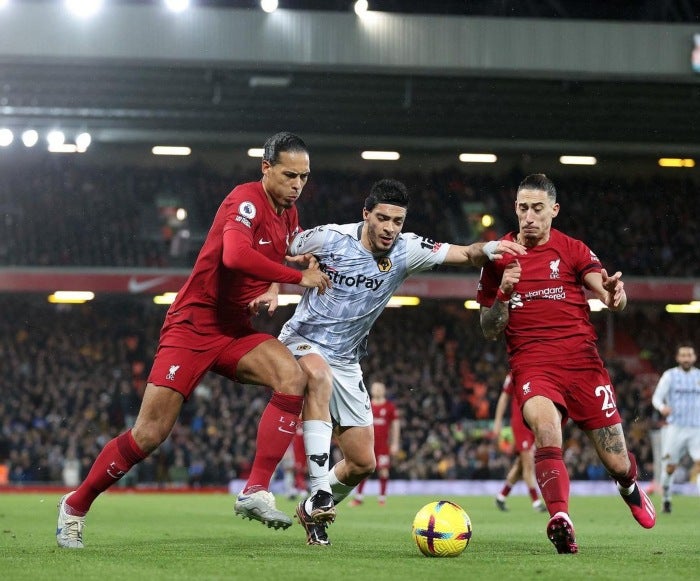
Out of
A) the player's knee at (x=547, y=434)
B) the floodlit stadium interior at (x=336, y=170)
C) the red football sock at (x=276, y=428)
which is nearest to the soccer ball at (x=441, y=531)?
the player's knee at (x=547, y=434)

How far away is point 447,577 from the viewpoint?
5.31 metres

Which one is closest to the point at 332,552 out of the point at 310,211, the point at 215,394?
the point at 215,394

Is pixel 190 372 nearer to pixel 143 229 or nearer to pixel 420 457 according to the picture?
pixel 420 457

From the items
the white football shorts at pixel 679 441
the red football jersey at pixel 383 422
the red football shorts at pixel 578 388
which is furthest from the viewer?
the red football jersey at pixel 383 422

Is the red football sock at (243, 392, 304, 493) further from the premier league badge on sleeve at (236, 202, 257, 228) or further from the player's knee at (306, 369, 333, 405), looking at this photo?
the premier league badge on sleeve at (236, 202, 257, 228)

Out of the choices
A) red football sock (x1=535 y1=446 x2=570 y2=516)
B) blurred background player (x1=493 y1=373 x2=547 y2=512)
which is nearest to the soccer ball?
red football sock (x1=535 y1=446 x2=570 y2=516)

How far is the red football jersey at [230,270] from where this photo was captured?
703cm

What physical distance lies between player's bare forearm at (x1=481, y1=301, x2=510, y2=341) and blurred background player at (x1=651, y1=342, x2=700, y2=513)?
8.52 metres

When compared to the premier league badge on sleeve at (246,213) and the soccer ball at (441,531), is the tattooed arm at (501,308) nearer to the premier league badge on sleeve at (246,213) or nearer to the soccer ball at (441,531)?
the soccer ball at (441,531)

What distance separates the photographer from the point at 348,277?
7.43 meters

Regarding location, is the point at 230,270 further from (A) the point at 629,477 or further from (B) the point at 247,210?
(A) the point at 629,477

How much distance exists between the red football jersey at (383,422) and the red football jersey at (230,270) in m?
12.5

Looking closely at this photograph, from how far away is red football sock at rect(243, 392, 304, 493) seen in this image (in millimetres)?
6914

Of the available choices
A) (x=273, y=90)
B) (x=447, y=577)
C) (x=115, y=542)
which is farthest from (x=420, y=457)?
(x=447, y=577)
